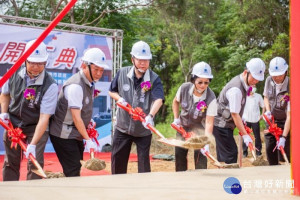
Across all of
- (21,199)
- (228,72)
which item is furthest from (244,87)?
(228,72)

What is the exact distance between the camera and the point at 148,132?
4496 millimetres

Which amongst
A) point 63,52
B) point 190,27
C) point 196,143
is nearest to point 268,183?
point 196,143

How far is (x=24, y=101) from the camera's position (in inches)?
151

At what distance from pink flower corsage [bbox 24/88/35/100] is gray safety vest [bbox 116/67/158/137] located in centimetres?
101

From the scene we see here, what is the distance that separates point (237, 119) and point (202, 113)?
357 mm

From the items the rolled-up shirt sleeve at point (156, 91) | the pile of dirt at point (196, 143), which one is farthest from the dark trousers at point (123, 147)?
the pile of dirt at point (196, 143)

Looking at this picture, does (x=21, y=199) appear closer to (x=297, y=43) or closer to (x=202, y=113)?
(x=297, y=43)

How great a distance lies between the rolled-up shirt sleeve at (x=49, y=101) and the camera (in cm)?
366

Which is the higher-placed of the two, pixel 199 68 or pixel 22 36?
pixel 22 36

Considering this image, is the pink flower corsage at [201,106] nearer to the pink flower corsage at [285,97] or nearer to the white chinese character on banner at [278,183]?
the pink flower corsage at [285,97]

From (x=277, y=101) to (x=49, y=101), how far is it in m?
2.95

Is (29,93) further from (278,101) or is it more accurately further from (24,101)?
(278,101)

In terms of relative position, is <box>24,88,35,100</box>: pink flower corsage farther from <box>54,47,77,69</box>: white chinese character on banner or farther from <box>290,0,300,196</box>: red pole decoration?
<box>54,47,77,69</box>: white chinese character on banner

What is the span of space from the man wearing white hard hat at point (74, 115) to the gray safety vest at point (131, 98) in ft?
2.16
